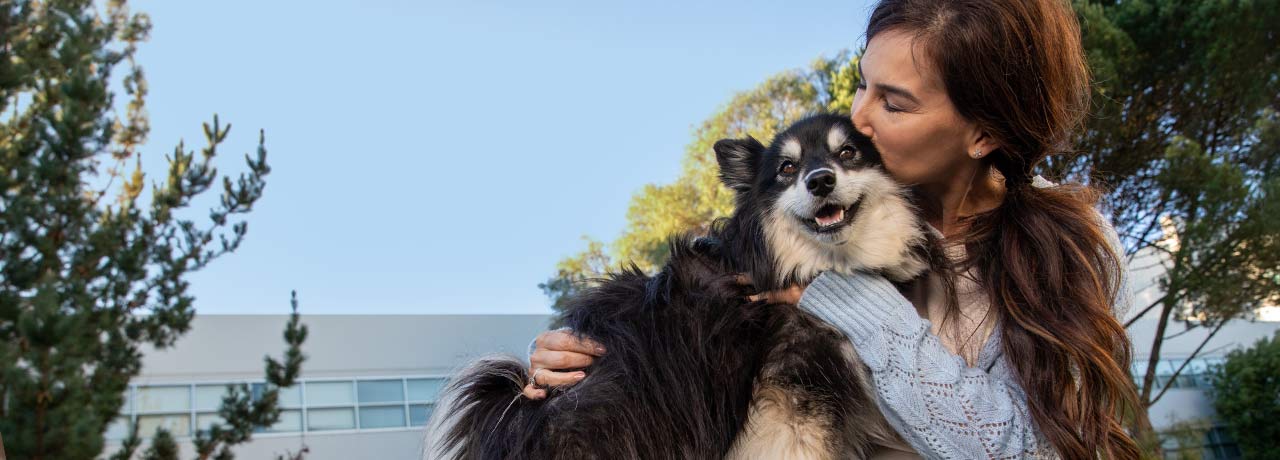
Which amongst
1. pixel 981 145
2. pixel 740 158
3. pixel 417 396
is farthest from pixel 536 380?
pixel 417 396

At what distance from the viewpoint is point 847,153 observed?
8.55ft

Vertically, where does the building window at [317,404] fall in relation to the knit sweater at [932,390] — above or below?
above

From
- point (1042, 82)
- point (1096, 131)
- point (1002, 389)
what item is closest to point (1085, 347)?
point (1002, 389)

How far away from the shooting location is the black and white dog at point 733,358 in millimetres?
2178

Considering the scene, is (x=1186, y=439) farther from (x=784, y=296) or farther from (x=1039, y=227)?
(x=784, y=296)

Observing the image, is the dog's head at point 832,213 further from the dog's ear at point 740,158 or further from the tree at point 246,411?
the tree at point 246,411

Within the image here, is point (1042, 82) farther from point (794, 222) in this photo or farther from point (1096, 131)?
point (1096, 131)

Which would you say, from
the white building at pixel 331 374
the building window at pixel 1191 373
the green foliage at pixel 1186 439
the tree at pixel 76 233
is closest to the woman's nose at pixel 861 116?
the tree at pixel 76 233

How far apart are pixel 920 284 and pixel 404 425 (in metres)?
17.3

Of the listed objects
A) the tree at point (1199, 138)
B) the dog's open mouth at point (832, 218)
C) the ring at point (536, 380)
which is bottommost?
the ring at point (536, 380)

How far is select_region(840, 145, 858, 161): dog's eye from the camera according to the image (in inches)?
103

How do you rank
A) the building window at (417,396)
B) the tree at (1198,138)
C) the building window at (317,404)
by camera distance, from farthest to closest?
the building window at (417,396) < the building window at (317,404) < the tree at (1198,138)

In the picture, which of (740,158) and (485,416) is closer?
(485,416)

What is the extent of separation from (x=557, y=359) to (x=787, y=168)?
2.85 feet
